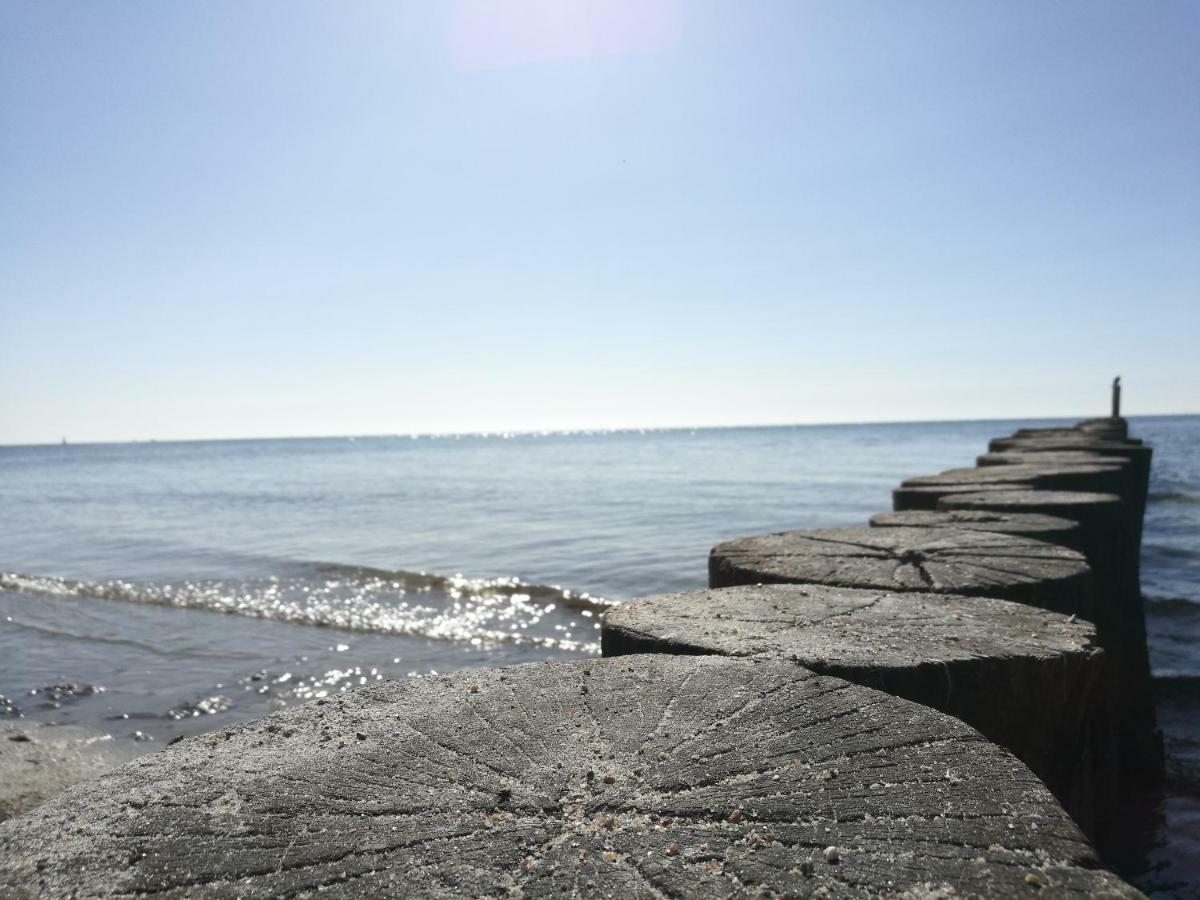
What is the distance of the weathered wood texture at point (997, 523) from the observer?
3684 millimetres

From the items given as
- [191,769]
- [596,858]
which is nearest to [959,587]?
[596,858]

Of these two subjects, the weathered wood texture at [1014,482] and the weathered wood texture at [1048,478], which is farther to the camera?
the weathered wood texture at [1048,478]

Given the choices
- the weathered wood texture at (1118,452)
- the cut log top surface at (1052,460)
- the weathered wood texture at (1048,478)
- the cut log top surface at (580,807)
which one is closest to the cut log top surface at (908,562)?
the cut log top surface at (580,807)

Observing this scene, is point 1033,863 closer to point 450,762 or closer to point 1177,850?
point 450,762

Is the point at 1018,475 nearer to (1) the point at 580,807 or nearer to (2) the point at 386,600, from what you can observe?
(1) the point at 580,807

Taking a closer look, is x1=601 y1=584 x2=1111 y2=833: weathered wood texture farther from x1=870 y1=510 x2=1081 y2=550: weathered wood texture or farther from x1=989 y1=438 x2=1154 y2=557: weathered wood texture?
x1=989 y1=438 x2=1154 y2=557: weathered wood texture

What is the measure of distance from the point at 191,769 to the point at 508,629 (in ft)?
23.6

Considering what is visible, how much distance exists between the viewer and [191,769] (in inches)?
63.1

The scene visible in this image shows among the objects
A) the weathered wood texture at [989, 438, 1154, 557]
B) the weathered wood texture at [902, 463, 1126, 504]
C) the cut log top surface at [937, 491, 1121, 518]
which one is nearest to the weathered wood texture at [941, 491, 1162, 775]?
the cut log top surface at [937, 491, 1121, 518]

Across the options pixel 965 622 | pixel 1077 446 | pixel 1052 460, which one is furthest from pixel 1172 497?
pixel 965 622

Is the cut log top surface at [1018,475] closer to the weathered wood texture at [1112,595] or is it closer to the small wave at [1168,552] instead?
the weathered wood texture at [1112,595]

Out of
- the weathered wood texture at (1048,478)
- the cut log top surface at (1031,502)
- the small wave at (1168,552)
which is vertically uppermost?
the weathered wood texture at (1048,478)

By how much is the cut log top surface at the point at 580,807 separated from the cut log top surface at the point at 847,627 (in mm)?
294

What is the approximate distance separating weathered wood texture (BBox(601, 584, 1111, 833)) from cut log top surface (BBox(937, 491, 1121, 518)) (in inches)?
69.6
